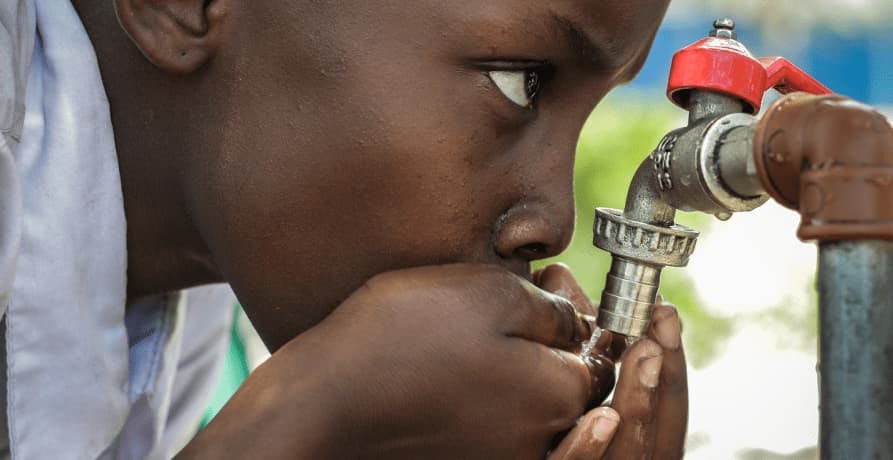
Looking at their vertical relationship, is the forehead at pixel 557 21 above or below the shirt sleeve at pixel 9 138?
above

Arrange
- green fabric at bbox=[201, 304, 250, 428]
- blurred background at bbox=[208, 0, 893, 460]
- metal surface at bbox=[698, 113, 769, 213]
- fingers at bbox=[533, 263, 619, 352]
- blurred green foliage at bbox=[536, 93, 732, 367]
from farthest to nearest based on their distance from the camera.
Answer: blurred green foliage at bbox=[536, 93, 732, 367], blurred background at bbox=[208, 0, 893, 460], green fabric at bbox=[201, 304, 250, 428], fingers at bbox=[533, 263, 619, 352], metal surface at bbox=[698, 113, 769, 213]

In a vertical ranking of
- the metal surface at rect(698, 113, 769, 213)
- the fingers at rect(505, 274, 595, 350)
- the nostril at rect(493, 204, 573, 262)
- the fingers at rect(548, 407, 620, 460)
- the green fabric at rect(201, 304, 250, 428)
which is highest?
the metal surface at rect(698, 113, 769, 213)

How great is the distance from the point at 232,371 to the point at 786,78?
1.14 meters

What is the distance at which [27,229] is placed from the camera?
36.2 inches

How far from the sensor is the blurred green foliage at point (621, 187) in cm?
248

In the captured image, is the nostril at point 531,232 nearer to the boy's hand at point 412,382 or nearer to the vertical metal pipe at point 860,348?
the boy's hand at point 412,382

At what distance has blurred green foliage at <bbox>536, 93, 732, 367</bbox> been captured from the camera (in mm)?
2479

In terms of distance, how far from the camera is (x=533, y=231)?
83 centimetres

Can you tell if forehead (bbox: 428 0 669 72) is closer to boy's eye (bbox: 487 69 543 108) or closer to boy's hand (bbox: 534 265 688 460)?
boy's eye (bbox: 487 69 543 108)

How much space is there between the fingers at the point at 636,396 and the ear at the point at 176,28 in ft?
1.32

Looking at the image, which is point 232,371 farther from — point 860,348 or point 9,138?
point 860,348

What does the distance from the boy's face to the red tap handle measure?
10cm

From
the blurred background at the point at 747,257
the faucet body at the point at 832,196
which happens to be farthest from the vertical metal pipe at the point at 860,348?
the blurred background at the point at 747,257

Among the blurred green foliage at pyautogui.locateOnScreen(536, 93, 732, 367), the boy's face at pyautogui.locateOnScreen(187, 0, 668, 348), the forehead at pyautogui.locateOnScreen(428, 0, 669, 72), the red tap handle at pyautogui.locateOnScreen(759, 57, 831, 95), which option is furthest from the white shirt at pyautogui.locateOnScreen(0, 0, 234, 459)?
the blurred green foliage at pyautogui.locateOnScreen(536, 93, 732, 367)
